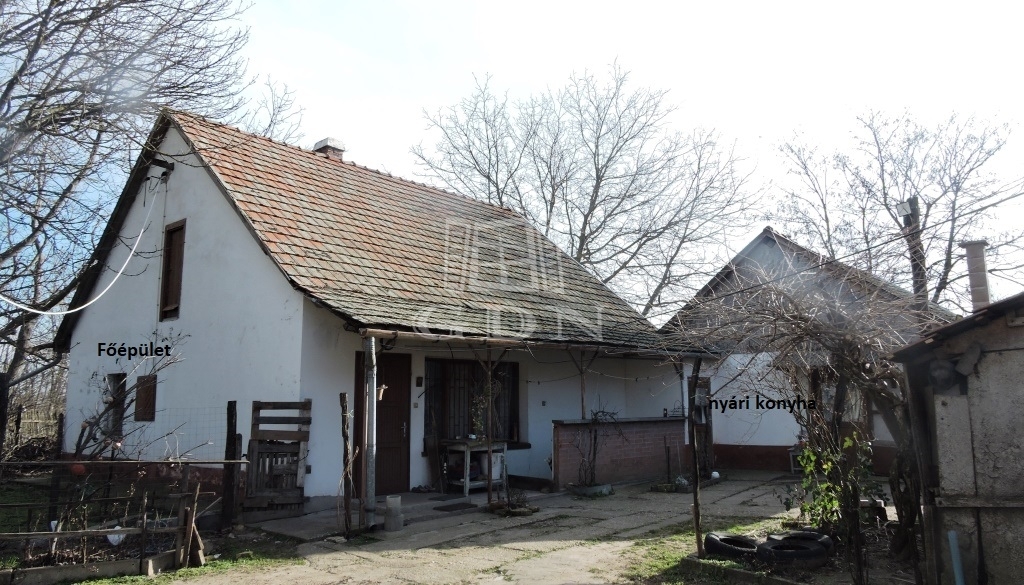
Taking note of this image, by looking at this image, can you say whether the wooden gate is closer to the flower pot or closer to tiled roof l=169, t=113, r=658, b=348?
tiled roof l=169, t=113, r=658, b=348

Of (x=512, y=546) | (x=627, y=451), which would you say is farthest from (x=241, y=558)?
(x=627, y=451)

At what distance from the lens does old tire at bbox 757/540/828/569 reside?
22.4 feet

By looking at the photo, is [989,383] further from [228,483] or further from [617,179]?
[617,179]

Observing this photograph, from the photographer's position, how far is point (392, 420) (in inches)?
472

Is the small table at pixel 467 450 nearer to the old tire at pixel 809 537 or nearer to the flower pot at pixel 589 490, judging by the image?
the flower pot at pixel 589 490

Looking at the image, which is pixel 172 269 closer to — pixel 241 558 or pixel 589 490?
pixel 241 558

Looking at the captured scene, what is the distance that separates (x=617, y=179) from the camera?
80.9 ft

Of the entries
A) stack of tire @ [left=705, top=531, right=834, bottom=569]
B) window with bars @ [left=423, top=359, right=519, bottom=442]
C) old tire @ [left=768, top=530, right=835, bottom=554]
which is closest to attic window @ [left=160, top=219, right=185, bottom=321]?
window with bars @ [left=423, top=359, right=519, bottom=442]

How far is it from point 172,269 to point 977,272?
12.7 m

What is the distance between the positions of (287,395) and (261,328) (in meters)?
1.28

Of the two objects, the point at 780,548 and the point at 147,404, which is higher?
the point at 147,404

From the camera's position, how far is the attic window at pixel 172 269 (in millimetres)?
13102

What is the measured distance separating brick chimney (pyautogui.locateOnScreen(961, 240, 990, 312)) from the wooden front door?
26.9ft

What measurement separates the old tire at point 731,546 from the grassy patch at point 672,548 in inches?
4.4
